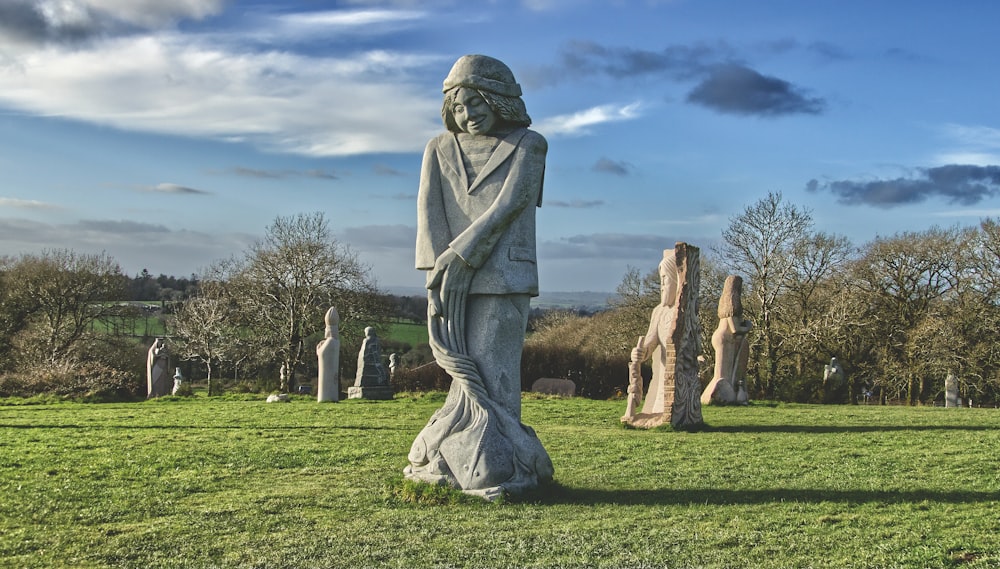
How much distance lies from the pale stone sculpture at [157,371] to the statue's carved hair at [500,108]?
22.3 metres

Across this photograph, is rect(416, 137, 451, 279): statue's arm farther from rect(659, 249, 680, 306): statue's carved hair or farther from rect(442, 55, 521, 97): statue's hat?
rect(659, 249, 680, 306): statue's carved hair

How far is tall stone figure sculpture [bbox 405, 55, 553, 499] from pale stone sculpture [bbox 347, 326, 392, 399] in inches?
583

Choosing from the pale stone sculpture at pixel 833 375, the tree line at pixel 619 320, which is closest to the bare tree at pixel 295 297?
the tree line at pixel 619 320

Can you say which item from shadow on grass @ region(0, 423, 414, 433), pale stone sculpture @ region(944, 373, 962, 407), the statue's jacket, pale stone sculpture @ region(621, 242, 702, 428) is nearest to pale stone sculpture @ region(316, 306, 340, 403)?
shadow on grass @ region(0, 423, 414, 433)

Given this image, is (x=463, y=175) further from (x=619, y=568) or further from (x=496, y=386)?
(x=619, y=568)

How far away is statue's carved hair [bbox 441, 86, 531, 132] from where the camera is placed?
8.48m

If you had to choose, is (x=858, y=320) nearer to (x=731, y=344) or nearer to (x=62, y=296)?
(x=731, y=344)

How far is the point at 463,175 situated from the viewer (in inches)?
338

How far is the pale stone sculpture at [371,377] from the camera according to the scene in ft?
76.1

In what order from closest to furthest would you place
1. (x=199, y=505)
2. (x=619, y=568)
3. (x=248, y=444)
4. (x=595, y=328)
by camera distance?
1. (x=619, y=568)
2. (x=199, y=505)
3. (x=248, y=444)
4. (x=595, y=328)

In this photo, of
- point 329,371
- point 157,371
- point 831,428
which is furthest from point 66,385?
point 831,428

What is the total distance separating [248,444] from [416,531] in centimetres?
617

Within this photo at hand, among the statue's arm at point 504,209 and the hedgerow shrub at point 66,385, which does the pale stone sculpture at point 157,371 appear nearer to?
the hedgerow shrub at point 66,385

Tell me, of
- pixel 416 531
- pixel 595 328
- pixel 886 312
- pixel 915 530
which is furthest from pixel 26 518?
pixel 595 328
